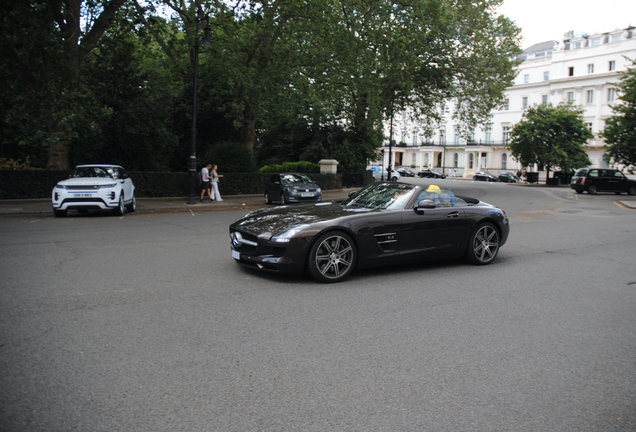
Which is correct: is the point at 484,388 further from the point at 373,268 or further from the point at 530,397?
the point at 373,268

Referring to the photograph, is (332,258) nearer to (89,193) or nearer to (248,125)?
(89,193)

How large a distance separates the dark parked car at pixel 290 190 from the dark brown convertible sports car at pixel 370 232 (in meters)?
12.9

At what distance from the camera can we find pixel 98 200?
1507cm

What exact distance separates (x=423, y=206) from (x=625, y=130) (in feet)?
122

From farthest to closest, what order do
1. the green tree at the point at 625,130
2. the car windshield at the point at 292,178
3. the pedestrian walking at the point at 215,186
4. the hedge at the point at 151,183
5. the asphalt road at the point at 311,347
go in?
the green tree at the point at 625,130 → the car windshield at the point at 292,178 → the pedestrian walking at the point at 215,186 → the hedge at the point at 151,183 → the asphalt road at the point at 311,347

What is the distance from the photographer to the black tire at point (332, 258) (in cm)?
652

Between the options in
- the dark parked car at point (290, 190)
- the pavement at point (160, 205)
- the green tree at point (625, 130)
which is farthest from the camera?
the green tree at point (625, 130)

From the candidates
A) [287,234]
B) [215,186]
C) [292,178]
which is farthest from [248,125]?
[287,234]

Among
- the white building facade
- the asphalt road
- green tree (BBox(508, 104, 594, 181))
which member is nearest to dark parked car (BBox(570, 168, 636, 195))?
green tree (BBox(508, 104, 594, 181))

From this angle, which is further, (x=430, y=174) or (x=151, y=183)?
(x=430, y=174)

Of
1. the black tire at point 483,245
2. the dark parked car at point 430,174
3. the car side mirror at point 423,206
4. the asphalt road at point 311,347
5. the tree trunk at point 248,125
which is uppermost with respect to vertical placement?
the tree trunk at point 248,125

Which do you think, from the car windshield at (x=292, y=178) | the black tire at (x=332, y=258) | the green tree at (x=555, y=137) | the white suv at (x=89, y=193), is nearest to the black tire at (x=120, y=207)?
the white suv at (x=89, y=193)

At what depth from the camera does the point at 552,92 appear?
73.8 metres

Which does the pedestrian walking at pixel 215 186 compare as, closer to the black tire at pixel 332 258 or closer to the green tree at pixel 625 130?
the black tire at pixel 332 258
